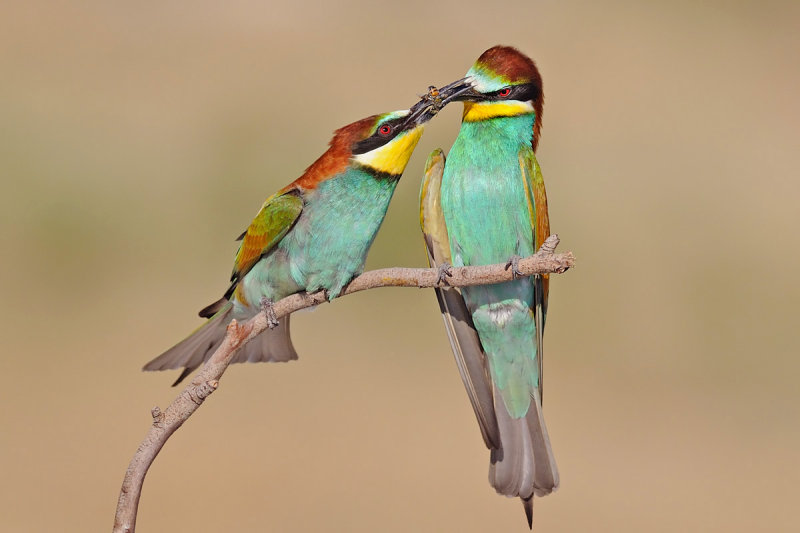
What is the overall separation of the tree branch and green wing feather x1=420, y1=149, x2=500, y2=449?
15.0 inches

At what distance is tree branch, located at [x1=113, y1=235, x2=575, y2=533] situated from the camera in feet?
4.20

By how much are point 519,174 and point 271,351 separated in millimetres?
637

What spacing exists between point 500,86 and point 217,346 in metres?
0.78

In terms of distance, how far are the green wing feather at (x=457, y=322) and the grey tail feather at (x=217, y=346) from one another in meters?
0.34

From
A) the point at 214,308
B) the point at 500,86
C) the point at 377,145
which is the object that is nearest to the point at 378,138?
the point at 377,145

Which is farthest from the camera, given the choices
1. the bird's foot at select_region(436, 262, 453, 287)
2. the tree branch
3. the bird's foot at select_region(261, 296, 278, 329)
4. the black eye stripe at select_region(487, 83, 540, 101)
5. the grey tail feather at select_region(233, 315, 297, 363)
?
the black eye stripe at select_region(487, 83, 540, 101)

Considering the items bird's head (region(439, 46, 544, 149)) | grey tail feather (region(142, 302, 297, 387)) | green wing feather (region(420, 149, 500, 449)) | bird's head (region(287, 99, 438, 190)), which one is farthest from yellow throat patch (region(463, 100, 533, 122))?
grey tail feather (region(142, 302, 297, 387))

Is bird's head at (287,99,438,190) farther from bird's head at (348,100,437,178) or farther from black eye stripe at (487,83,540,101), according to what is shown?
black eye stripe at (487,83,540,101)

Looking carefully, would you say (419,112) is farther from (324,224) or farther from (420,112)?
(324,224)

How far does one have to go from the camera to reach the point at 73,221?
19.1 ft

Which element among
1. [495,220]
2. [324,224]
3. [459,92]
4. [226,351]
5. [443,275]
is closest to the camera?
[226,351]

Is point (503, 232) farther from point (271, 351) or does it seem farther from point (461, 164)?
point (271, 351)

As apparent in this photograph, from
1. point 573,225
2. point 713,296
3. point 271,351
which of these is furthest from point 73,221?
point 271,351

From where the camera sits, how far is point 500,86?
2.01 meters
